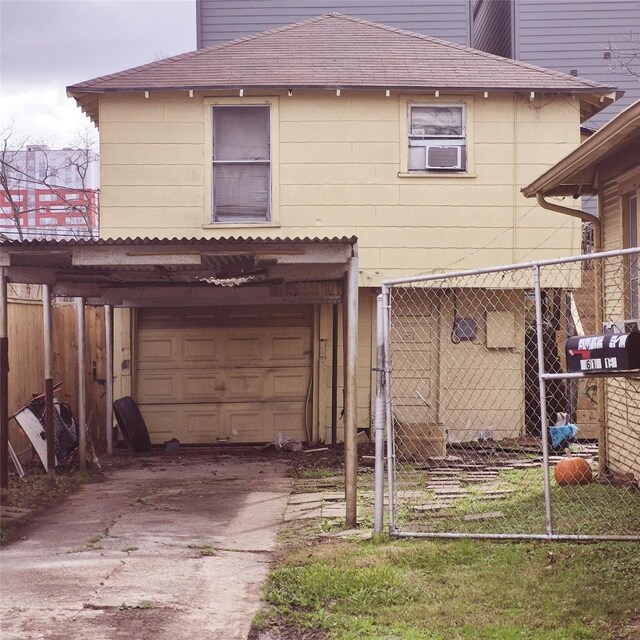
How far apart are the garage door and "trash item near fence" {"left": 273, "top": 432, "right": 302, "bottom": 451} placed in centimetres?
46

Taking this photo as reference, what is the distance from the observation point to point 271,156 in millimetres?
13844

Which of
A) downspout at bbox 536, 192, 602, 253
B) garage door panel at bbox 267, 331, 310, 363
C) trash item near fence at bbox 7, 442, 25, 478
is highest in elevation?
downspout at bbox 536, 192, 602, 253

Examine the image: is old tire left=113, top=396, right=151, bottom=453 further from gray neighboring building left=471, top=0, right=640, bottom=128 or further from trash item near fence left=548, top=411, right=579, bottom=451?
gray neighboring building left=471, top=0, right=640, bottom=128

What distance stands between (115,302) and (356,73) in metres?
4.79

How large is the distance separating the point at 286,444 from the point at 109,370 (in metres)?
2.73

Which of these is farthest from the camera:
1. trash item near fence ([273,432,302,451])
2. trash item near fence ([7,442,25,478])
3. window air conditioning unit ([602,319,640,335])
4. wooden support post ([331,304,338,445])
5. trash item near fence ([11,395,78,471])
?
wooden support post ([331,304,338,445])

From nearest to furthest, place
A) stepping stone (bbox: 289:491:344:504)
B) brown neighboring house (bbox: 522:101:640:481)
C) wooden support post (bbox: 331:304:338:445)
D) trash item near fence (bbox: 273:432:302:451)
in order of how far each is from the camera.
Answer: brown neighboring house (bbox: 522:101:640:481) → stepping stone (bbox: 289:491:344:504) → trash item near fence (bbox: 273:432:302:451) → wooden support post (bbox: 331:304:338:445)

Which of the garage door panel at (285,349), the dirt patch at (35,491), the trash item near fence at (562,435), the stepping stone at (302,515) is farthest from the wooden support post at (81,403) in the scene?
the trash item near fence at (562,435)

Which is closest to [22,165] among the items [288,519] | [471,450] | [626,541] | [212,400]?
[212,400]

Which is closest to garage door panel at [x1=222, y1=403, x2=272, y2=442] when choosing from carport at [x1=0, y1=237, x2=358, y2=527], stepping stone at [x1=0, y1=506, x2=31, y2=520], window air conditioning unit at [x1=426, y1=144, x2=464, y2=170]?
carport at [x1=0, y1=237, x2=358, y2=527]

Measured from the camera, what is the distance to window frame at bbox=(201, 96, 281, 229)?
13.8 m

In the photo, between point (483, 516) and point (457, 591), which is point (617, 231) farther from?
point (457, 591)

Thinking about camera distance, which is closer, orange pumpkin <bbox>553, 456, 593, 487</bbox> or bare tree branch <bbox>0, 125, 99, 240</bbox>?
orange pumpkin <bbox>553, 456, 593, 487</bbox>

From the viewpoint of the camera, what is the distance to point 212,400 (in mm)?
14773
